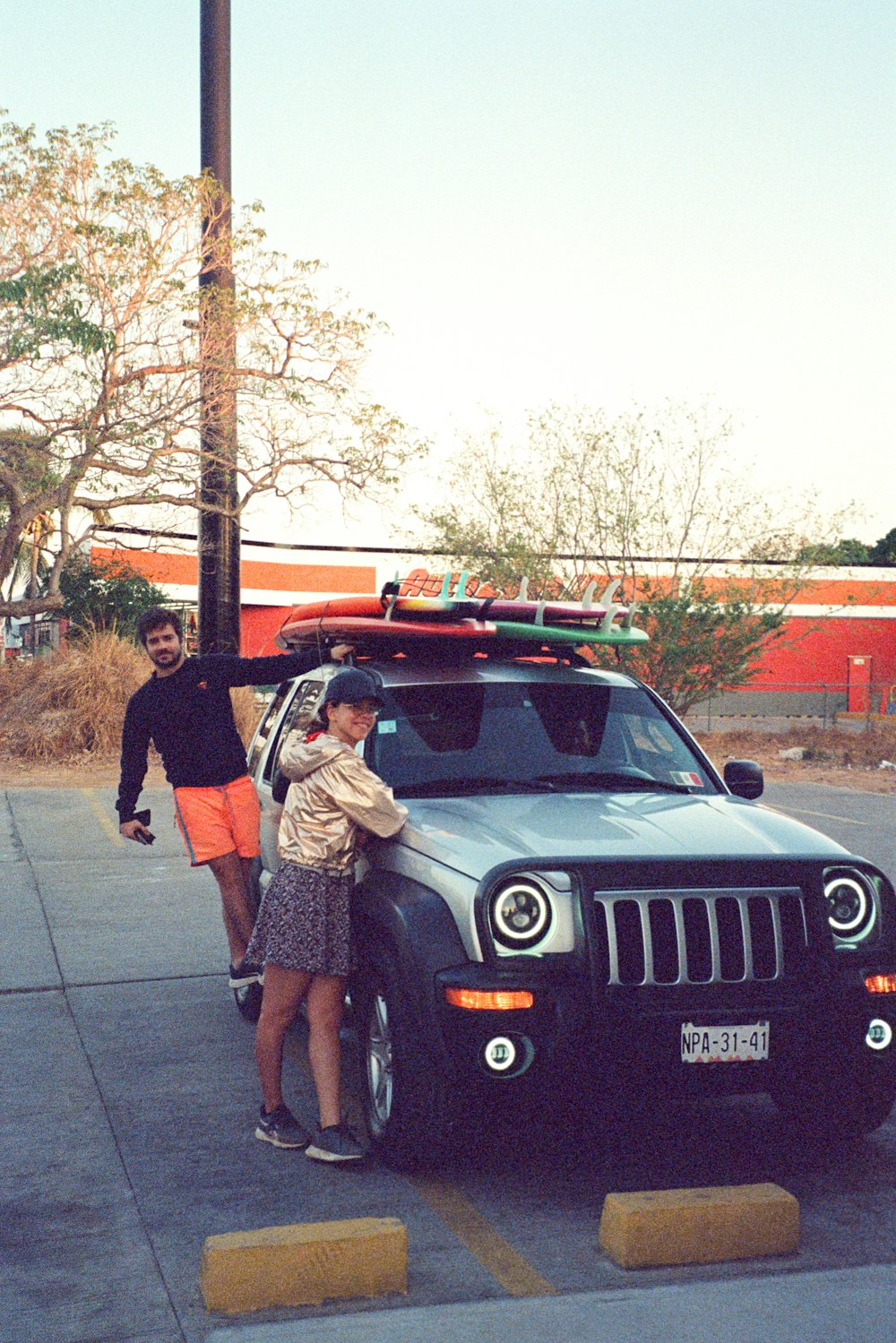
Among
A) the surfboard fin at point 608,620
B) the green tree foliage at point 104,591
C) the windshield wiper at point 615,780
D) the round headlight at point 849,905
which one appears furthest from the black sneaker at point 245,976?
A: the green tree foliage at point 104,591

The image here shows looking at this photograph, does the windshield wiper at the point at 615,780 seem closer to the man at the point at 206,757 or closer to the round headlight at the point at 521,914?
the round headlight at the point at 521,914

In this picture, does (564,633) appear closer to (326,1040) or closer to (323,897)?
(323,897)

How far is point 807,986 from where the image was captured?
14.7ft

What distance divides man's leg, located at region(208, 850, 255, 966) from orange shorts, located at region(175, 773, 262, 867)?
5 centimetres

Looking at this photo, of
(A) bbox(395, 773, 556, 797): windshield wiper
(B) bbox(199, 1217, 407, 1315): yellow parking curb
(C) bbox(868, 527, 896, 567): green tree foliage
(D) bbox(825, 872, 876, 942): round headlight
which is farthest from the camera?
(C) bbox(868, 527, 896, 567): green tree foliage

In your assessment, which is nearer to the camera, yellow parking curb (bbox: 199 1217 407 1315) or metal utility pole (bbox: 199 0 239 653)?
yellow parking curb (bbox: 199 1217 407 1315)

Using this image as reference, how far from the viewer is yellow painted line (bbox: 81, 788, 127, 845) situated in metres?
13.7

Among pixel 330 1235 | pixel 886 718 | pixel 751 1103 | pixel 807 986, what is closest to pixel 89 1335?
pixel 330 1235

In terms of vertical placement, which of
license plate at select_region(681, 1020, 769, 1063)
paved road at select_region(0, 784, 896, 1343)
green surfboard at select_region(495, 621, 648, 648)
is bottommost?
paved road at select_region(0, 784, 896, 1343)

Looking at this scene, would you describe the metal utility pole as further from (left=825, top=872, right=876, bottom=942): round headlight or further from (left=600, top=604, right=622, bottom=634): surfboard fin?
(left=825, top=872, right=876, bottom=942): round headlight

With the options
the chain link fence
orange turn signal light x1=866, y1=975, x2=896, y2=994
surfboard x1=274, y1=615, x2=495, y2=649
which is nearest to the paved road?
orange turn signal light x1=866, y1=975, x2=896, y2=994

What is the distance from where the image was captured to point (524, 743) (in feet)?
18.9

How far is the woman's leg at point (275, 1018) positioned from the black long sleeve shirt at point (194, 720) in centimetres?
168

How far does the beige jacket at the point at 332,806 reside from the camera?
494 centimetres
